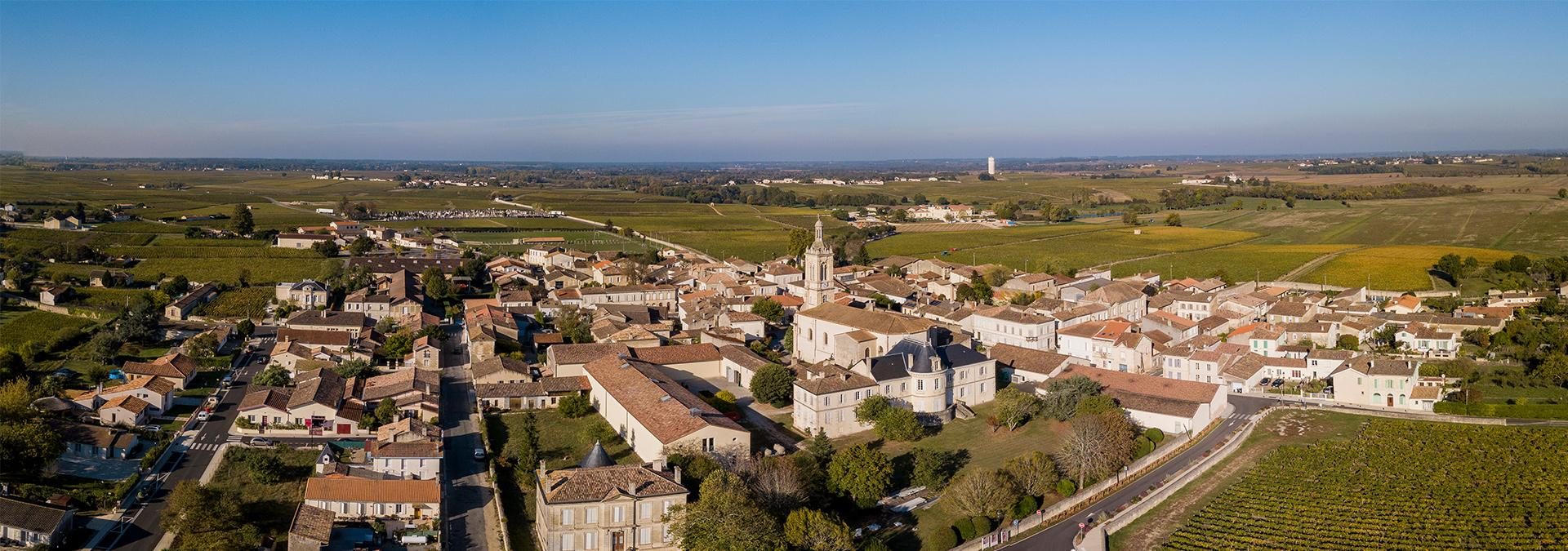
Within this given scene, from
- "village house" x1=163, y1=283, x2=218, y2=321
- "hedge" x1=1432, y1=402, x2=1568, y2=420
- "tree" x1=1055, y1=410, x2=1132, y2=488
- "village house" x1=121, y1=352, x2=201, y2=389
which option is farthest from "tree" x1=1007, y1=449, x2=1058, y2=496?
"village house" x1=163, y1=283, x2=218, y2=321

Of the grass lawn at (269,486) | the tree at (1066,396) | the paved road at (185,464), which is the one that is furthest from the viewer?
the tree at (1066,396)

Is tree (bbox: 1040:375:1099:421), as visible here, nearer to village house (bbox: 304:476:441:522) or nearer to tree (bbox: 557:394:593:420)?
tree (bbox: 557:394:593:420)

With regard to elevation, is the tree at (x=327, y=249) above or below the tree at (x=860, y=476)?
above

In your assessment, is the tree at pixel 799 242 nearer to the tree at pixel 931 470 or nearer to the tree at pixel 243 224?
the tree at pixel 931 470

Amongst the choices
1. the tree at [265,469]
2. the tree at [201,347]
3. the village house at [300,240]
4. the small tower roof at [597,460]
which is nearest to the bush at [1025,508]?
the small tower roof at [597,460]

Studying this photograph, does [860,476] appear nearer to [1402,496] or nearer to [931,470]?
[931,470]

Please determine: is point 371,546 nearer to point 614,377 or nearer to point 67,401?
point 614,377

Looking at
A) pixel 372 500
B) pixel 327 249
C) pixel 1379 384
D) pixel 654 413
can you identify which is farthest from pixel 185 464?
pixel 327 249
